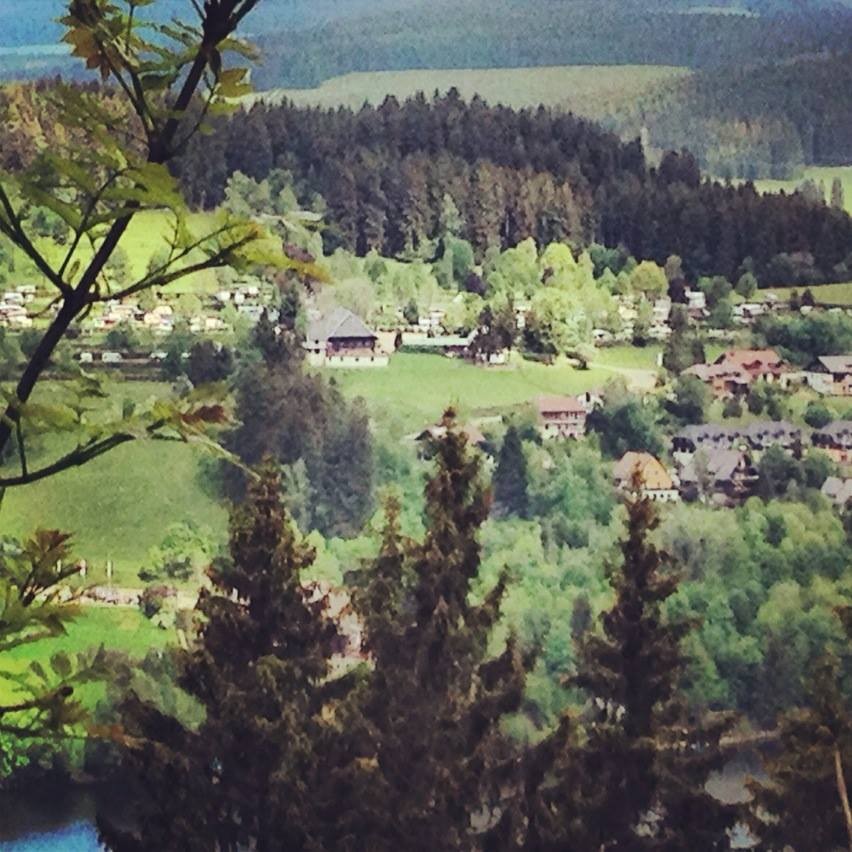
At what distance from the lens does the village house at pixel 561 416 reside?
4926mm

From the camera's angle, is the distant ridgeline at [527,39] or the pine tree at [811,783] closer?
the pine tree at [811,783]

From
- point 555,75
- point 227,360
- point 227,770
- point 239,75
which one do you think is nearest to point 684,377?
point 555,75

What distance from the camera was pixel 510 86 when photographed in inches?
203

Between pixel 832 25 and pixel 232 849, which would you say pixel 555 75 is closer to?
pixel 832 25

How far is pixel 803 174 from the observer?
17.0 feet

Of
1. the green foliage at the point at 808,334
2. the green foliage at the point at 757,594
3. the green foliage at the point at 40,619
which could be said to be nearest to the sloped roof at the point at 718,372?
the green foliage at the point at 808,334

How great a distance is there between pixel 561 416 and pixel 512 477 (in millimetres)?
240

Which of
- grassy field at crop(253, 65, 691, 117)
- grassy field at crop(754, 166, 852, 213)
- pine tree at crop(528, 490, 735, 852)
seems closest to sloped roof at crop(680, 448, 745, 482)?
pine tree at crop(528, 490, 735, 852)

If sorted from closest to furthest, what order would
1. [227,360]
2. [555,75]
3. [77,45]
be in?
[77,45], [227,360], [555,75]

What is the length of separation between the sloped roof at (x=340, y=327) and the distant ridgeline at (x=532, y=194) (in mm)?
266

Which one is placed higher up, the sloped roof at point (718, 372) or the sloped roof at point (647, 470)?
the sloped roof at point (718, 372)

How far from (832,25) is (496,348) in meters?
1.55

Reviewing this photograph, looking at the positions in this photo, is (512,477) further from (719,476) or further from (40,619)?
(40,619)

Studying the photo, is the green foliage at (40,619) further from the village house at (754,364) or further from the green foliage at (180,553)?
the village house at (754,364)
